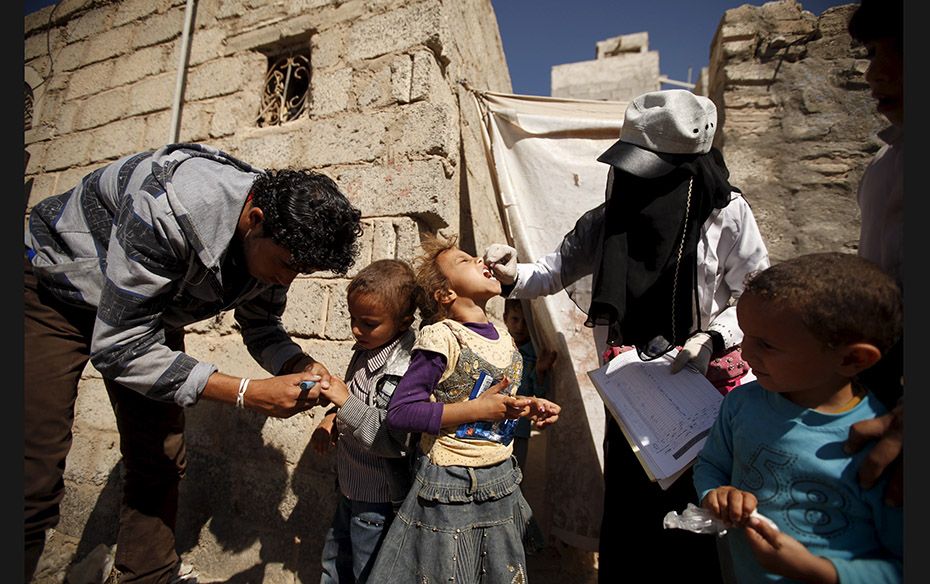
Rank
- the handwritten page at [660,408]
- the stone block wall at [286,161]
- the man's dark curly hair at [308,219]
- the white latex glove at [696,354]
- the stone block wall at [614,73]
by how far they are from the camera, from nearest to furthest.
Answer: the handwritten page at [660,408]
the white latex glove at [696,354]
the man's dark curly hair at [308,219]
the stone block wall at [286,161]
the stone block wall at [614,73]

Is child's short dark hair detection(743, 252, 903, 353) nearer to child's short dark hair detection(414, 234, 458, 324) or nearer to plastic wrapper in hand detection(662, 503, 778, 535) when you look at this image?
plastic wrapper in hand detection(662, 503, 778, 535)

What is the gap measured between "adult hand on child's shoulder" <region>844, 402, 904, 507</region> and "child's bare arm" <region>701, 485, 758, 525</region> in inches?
8.8

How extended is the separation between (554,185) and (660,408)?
1884mm

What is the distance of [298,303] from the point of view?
261cm

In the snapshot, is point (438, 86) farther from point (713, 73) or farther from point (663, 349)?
point (713, 73)

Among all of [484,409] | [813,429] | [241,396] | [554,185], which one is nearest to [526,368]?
[554,185]

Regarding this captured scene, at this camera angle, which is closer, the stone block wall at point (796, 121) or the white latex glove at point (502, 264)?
the white latex glove at point (502, 264)

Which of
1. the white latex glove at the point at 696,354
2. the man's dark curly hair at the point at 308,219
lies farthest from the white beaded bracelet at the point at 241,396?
the white latex glove at the point at 696,354

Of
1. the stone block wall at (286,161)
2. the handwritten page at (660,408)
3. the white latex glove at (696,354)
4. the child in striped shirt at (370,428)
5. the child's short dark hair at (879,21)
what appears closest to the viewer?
the child's short dark hair at (879,21)

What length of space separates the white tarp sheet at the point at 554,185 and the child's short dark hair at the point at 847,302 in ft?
5.68

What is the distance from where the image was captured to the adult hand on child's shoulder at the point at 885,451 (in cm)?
87

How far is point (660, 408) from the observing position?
1.35 m

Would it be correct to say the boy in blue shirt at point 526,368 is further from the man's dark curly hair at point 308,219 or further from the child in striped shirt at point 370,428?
the man's dark curly hair at point 308,219

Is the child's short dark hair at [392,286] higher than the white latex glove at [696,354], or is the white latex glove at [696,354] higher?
the child's short dark hair at [392,286]
